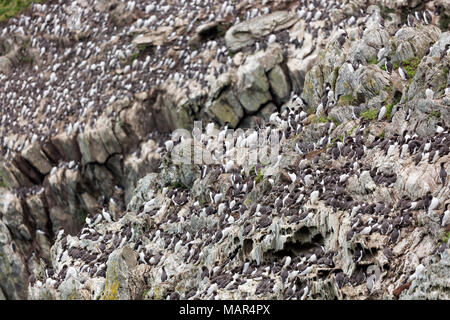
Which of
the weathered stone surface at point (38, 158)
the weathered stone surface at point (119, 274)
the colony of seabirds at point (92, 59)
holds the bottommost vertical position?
the weathered stone surface at point (38, 158)

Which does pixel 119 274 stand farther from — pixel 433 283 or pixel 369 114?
pixel 433 283

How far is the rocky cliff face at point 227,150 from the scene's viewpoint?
2528 cm

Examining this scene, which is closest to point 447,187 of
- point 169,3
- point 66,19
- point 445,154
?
point 445,154

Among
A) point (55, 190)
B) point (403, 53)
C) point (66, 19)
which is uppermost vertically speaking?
point (403, 53)

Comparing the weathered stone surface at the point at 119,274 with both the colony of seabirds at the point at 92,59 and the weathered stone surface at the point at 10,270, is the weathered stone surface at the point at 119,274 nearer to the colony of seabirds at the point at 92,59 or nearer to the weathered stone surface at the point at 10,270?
the colony of seabirds at the point at 92,59

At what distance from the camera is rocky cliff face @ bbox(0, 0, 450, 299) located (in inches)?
995

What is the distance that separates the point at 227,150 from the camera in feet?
119

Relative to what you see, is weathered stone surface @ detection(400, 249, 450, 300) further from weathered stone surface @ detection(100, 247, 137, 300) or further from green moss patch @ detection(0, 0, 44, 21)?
green moss patch @ detection(0, 0, 44, 21)

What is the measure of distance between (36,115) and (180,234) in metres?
21.4

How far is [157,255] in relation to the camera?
3180 cm

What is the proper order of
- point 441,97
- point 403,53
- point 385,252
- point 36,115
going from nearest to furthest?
point 385,252, point 441,97, point 403,53, point 36,115

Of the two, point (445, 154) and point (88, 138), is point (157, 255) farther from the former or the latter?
point (88, 138)

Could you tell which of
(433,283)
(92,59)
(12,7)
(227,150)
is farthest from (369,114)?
(12,7)

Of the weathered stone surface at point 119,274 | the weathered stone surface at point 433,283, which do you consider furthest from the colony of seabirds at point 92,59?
the weathered stone surface at point 433,283
